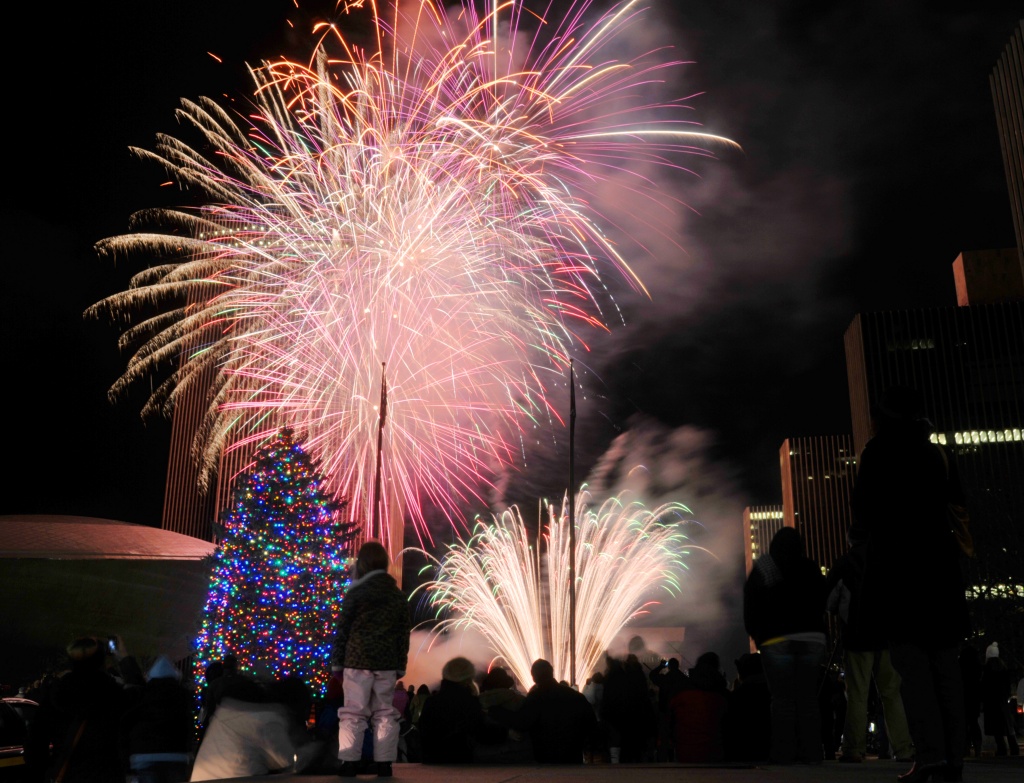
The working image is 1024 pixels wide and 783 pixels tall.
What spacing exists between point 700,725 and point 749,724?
2.00 ft

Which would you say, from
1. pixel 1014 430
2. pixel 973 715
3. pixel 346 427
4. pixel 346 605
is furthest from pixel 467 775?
pixel 1014 430

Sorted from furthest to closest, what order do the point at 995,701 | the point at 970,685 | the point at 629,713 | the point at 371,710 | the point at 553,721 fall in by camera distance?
Result: the point at 995,701 → the point at 970,685 → the point at 629,713 → the point at 553,721 → the point at 371,710

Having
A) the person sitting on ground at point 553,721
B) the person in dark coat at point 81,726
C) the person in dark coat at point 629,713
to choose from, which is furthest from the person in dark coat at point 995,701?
the person in dark coat at point 81,726

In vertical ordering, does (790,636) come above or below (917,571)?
below

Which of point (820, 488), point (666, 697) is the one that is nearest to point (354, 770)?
point (666, 697)

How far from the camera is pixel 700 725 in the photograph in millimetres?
9797

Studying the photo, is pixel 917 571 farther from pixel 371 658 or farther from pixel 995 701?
pixel 995 701

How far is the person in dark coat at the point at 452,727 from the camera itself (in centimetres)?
942

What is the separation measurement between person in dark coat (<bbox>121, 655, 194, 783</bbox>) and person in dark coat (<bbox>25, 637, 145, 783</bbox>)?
0.49m

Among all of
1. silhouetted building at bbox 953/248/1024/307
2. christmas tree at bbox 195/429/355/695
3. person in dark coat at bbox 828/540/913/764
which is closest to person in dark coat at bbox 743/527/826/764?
person in dark coat at bbox 828/540/913/764

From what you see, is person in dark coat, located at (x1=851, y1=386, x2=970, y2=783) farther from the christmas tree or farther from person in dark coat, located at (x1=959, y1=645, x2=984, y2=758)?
the christmas tree

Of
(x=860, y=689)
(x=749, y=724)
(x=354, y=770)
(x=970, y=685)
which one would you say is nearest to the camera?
(x=354, y=770)

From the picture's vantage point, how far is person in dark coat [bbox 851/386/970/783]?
5102 millimetres

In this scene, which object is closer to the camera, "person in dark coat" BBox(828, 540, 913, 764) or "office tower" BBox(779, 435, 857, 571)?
"person in dark coat" BBox(828, 540, 913, 764)
